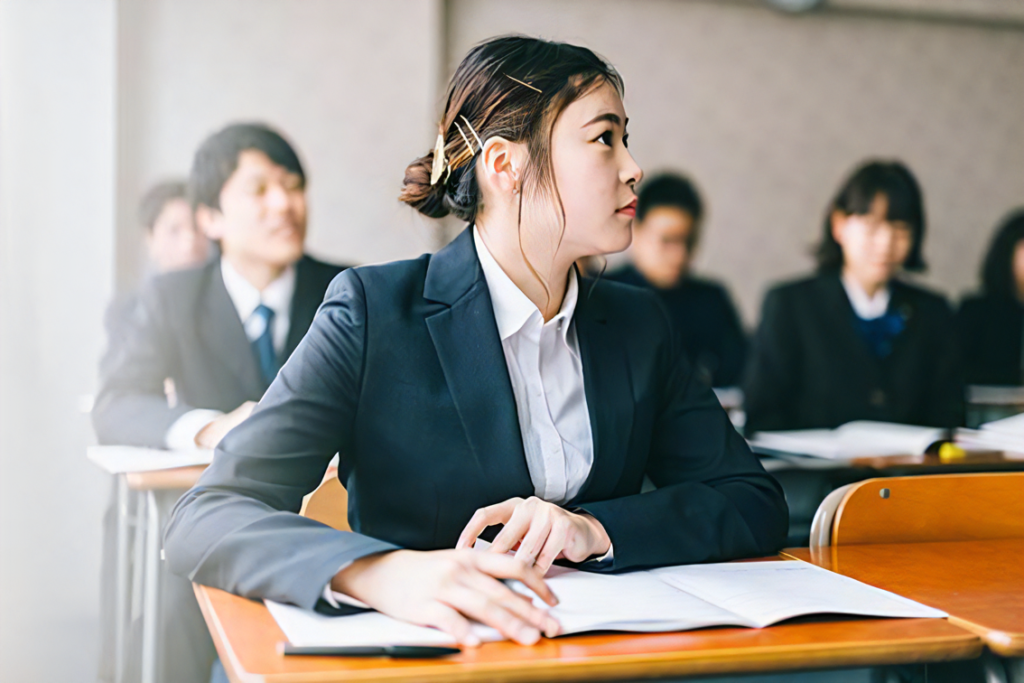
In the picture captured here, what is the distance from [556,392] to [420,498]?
0.25 meters

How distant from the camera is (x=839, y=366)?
3.64 m

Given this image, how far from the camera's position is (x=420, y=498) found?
1.14 m

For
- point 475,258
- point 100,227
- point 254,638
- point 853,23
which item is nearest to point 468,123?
point 475,258

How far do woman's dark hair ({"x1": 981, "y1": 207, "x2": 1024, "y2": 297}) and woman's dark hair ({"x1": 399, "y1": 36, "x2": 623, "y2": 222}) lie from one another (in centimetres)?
380

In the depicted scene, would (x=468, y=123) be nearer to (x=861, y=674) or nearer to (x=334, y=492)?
(x=334, y=492)

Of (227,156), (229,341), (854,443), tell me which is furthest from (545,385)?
(227,156)

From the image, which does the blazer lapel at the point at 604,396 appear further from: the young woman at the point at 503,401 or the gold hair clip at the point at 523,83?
the gold hair clip at the point at 523,83

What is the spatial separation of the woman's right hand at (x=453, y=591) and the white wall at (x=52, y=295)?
205 cm

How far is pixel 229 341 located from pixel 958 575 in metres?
2.27

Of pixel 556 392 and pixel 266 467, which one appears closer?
pixel 266 467

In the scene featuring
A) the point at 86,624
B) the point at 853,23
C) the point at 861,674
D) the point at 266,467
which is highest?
the point at 853,23

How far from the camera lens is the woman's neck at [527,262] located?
4.25 feet

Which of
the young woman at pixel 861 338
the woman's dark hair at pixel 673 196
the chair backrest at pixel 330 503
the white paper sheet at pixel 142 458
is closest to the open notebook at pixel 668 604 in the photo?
the chair backrest at pixel 330 503

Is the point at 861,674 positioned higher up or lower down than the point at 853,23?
lower down
